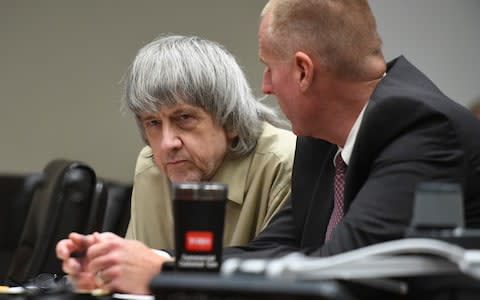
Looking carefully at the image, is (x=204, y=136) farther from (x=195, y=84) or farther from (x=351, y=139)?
(x=351, y=139)

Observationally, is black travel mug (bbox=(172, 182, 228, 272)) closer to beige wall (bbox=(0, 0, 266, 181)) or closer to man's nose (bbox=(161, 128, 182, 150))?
man's nose (bbox=(161, 128, 182, 150))

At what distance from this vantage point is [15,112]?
469 centimetres

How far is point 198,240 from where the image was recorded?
1.47 metres

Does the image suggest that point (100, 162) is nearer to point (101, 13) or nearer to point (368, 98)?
point (101, 13)

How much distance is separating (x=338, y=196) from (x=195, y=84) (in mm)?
731

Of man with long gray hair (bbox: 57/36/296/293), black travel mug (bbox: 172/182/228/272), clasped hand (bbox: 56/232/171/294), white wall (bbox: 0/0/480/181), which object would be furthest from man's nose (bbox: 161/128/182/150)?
white wall (bbox: 0/0/480/181)

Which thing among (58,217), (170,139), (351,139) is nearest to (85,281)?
(351,139)

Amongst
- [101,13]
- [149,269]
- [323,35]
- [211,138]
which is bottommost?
[149,269]

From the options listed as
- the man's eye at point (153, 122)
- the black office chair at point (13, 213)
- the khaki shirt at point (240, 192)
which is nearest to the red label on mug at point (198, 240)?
the khaki shirt at point (240, 192)

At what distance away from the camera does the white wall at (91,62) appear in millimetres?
4375

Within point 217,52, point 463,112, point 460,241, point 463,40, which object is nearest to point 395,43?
point 463,40

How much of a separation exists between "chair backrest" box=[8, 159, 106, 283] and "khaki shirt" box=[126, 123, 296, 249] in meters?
0.38

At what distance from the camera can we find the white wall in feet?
14.4

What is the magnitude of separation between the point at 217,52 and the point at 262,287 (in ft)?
6.05
